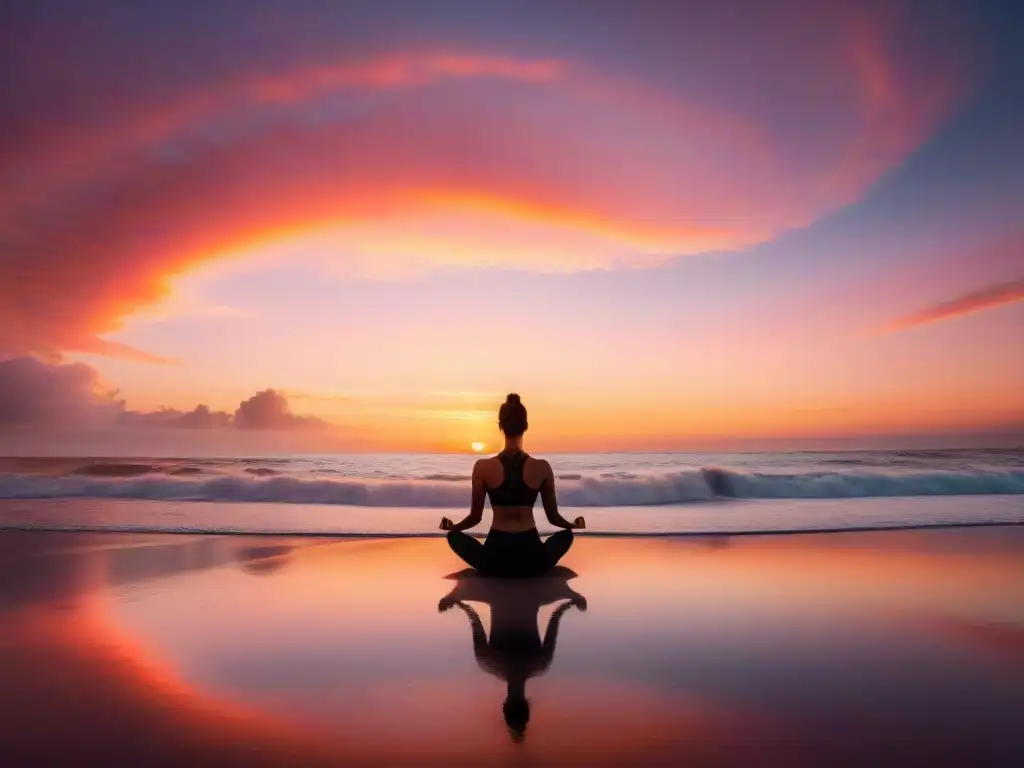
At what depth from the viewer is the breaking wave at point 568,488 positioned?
17.3 m

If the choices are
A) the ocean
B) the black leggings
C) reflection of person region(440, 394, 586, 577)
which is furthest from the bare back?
the ocean

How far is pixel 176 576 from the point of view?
7355 mm

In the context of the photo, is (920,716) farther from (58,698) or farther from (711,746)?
(58,698)

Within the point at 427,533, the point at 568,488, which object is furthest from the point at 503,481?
the point at 568,488

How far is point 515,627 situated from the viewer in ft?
17.5

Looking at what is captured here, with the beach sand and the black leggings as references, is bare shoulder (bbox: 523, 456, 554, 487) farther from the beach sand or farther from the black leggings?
the beach sand

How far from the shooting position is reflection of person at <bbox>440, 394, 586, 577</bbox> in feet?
22.4

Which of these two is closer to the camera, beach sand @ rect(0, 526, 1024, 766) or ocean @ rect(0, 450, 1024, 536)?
beach sand @ rect(0, 526, 1024, 766)

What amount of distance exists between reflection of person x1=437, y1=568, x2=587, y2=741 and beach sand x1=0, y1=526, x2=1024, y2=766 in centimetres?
5

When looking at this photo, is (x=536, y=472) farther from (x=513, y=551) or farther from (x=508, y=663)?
(x=508, y=663)

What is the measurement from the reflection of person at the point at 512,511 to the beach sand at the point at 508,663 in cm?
37

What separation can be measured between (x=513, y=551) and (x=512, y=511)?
515mm

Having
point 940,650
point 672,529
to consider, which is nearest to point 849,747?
point 940,650

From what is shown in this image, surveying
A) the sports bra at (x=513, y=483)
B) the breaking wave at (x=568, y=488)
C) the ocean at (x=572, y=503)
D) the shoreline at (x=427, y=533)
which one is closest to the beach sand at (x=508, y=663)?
the sports bra at (x=513, y=483)
